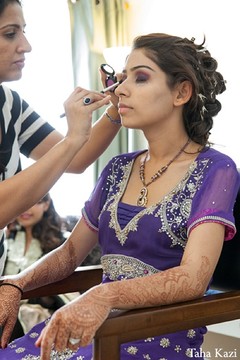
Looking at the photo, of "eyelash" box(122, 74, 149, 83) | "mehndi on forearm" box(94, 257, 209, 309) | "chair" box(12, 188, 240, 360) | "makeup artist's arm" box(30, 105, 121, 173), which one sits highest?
"eyelash" box(122, 74, 149, 83)

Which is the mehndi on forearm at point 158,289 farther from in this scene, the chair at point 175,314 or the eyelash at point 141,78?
the eyelash at point 141,78

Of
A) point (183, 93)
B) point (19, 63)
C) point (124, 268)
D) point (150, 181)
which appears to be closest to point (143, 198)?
point (150, 181)

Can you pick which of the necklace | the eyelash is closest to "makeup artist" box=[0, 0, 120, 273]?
the eyelash

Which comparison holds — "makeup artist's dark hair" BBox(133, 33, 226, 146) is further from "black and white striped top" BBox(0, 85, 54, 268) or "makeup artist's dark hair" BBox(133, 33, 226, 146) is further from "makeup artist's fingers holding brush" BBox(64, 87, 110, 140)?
"black and white striped top" BBox(0, 85, 54, 268)

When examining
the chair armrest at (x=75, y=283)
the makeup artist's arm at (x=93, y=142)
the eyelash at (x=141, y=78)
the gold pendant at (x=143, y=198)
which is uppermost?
the eyelash at (x=141, y=78)

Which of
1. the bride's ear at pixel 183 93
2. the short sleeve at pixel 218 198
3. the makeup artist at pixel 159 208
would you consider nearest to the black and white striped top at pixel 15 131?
the makeup artist at pixel 159 208

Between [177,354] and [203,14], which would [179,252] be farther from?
[203,14]

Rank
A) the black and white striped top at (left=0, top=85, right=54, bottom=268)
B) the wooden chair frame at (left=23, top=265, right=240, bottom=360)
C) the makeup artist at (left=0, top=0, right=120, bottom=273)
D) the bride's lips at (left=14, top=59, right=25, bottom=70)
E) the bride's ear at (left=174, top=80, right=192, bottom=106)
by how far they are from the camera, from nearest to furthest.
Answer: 1. the wooden chair frame at (left=23, top=265, right=240, bottom=360)
2. the makeup artist at (left=0, top=0, right=120, bottom=273)
3. the bride's ear at (left=174, top=80, right=192, bottom=106)
4. the bride's lips at (left=14, top=59, right=25, bottom=70)
5. the black and white striped top at (left=0, top=85, right=54, bottom=268)

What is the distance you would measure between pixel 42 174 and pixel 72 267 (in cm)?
34

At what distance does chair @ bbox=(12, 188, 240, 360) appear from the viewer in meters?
1.35

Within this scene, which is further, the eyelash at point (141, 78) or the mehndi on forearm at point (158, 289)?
the eyelash at point (141, 78)

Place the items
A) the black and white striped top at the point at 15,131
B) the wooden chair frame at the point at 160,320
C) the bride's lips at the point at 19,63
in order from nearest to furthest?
the wooden chair frame at the point at 160,320 → the bride's lips at the point at 19,63 → the black and white striped top at the point at 15,131

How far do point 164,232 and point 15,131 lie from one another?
675mm

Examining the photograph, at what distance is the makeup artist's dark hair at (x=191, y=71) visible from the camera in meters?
1.72
